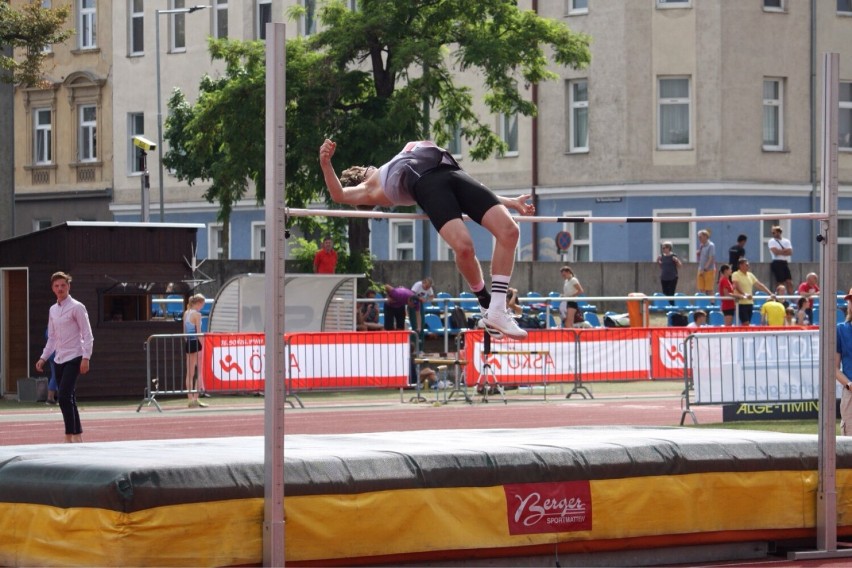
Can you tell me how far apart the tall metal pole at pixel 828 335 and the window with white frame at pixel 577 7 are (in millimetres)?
32600

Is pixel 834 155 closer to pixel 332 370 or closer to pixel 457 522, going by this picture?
pixel 457 522

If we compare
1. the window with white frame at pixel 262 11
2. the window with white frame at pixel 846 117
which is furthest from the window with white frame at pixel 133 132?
the window with white frame at pixel 846 117

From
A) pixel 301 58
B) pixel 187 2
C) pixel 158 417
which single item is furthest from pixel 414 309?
pixel 187 2

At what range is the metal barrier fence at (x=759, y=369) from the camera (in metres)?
19.5

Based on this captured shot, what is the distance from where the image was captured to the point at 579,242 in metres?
43.6

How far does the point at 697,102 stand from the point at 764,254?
14.5ft

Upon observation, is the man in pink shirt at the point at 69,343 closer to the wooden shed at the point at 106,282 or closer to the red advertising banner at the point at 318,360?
the red advertising banner at the point at 318,360

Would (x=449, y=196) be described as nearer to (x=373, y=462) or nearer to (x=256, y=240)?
(x=373, y=462)

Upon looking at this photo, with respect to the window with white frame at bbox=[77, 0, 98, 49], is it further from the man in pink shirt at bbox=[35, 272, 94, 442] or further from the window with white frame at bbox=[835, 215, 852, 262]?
the man in pink shirt at bbox=[35, 272, 94, 442]

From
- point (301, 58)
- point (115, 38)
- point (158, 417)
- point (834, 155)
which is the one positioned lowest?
point (158, 417)

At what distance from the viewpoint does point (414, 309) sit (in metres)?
30.2

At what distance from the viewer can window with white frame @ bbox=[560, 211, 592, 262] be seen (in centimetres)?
4328

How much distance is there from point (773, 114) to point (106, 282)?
77.6 ft

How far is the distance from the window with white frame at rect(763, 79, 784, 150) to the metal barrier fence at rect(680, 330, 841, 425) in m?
24.3
